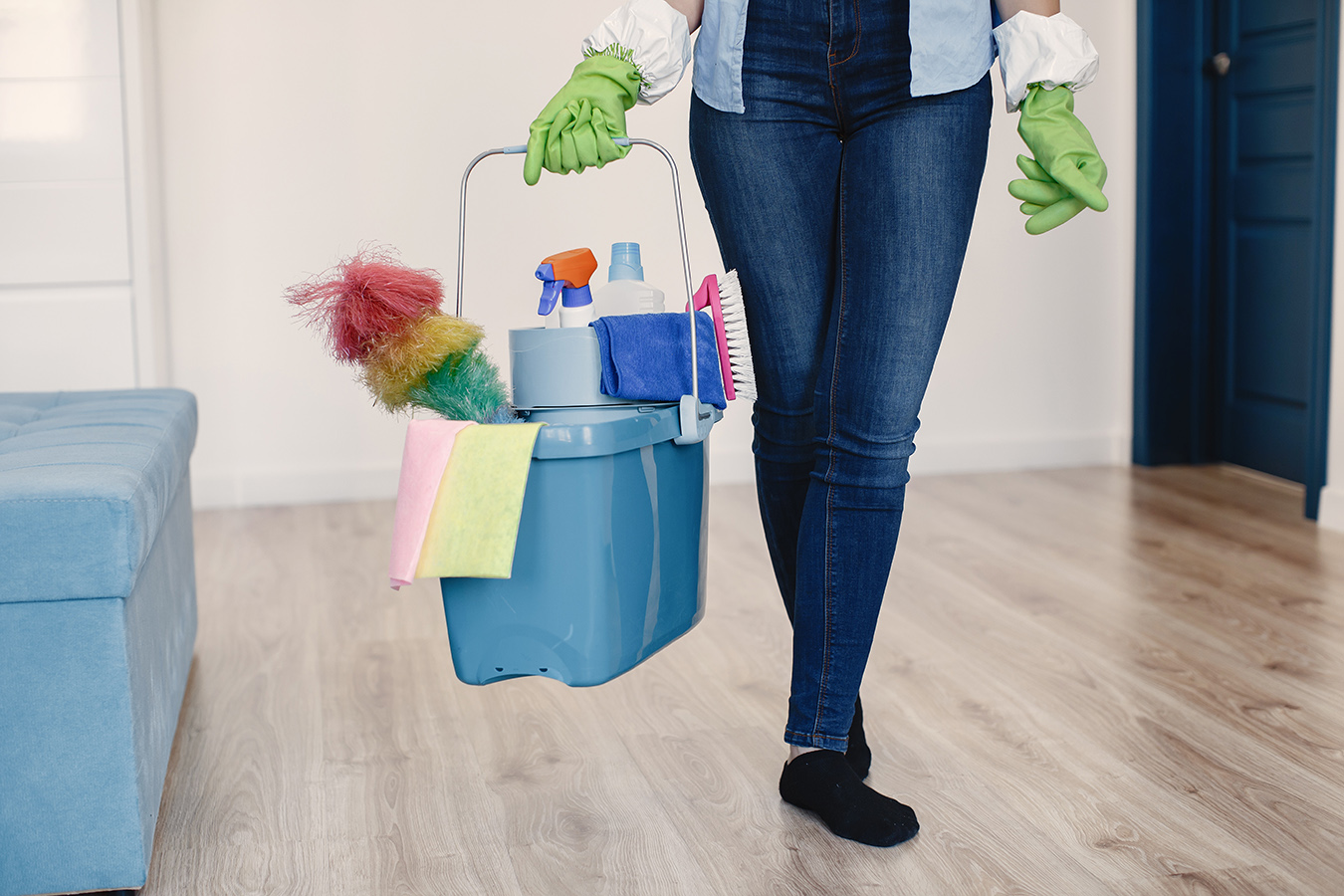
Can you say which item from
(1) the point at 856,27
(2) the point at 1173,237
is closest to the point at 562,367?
(1) the point at 856,27

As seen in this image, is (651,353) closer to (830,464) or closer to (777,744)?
(830,464)

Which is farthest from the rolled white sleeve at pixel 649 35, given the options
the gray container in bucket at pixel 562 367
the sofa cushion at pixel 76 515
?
the sofa cushion at pixel 76 515

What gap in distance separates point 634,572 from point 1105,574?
137 centimetres

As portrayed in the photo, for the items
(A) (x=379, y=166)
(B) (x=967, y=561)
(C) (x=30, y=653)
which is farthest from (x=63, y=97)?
(B) (x=967, y=561)

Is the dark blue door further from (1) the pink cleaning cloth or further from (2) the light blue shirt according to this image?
(1) the pink cleaning cloth

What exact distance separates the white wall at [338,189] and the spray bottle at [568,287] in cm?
196

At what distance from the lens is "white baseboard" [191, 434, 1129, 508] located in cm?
304

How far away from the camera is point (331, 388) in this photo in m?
3.06

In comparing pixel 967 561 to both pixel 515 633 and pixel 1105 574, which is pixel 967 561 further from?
pixel 515 633

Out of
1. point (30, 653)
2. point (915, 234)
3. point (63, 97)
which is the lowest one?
point (30, 653)

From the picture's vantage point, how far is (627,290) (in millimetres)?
1214

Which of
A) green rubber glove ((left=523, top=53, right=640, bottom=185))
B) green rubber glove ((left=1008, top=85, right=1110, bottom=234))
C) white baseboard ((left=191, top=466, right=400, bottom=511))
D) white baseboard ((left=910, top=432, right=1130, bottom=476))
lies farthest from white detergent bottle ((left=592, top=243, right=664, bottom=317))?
white baseboard ((left=910, top=432, right=1130, bottom=476))

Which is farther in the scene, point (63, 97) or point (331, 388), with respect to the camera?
point (331, 388)

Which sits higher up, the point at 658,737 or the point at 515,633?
the point at 515,633
